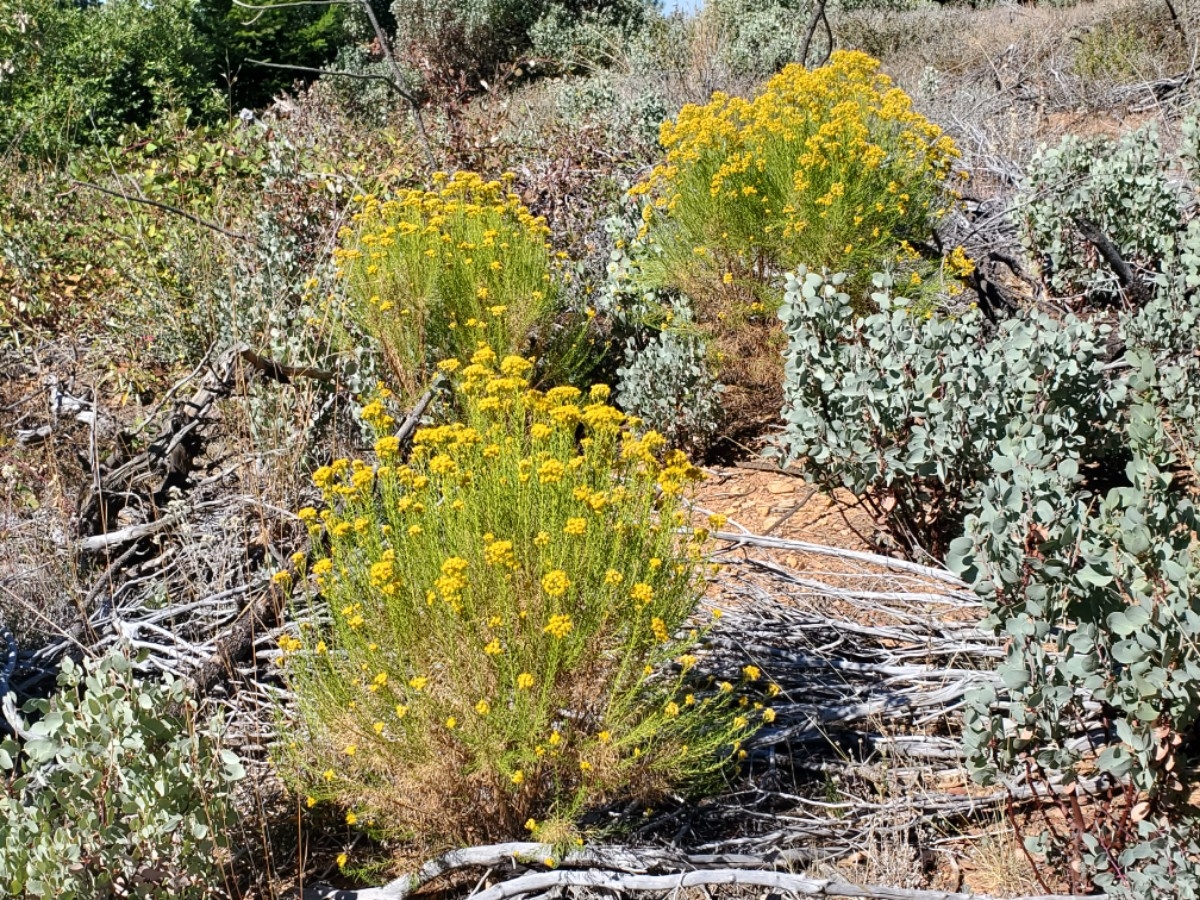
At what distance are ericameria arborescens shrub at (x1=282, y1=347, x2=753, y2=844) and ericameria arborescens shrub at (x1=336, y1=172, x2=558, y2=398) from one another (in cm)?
170

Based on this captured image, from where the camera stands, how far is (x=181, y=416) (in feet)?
12.6

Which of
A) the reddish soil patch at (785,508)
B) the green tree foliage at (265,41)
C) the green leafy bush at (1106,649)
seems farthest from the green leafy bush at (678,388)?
the green tree foliage at (265,41)

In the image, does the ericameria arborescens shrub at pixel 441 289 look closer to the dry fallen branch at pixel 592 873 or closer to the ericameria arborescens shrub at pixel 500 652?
the ericameria arborescens shrub at pixel 500 652

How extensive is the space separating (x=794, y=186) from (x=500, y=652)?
8.33ft

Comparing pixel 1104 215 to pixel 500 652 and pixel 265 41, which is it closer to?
pixel 500 652

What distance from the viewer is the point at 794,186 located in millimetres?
3932

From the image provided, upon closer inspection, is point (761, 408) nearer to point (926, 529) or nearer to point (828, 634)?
point (926, 529)

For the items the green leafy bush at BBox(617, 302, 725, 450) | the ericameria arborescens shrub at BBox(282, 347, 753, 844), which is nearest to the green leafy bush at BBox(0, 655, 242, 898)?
the ericameria arborescens shrub at BBox(282, 347, 753, 844)

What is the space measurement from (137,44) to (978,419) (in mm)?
12393

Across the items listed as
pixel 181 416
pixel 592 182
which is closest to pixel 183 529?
pixel 181 416

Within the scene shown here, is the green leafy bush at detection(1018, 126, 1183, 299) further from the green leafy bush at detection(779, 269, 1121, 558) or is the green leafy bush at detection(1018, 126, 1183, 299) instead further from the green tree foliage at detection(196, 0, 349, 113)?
the green tree foliage at detection(196, 0, 349, 113)

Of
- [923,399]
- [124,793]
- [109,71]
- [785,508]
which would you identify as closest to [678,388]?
[785,508]

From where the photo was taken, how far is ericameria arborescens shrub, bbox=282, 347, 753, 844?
202 cm

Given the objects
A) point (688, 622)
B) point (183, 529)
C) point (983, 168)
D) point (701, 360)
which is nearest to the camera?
point (688, 622)
